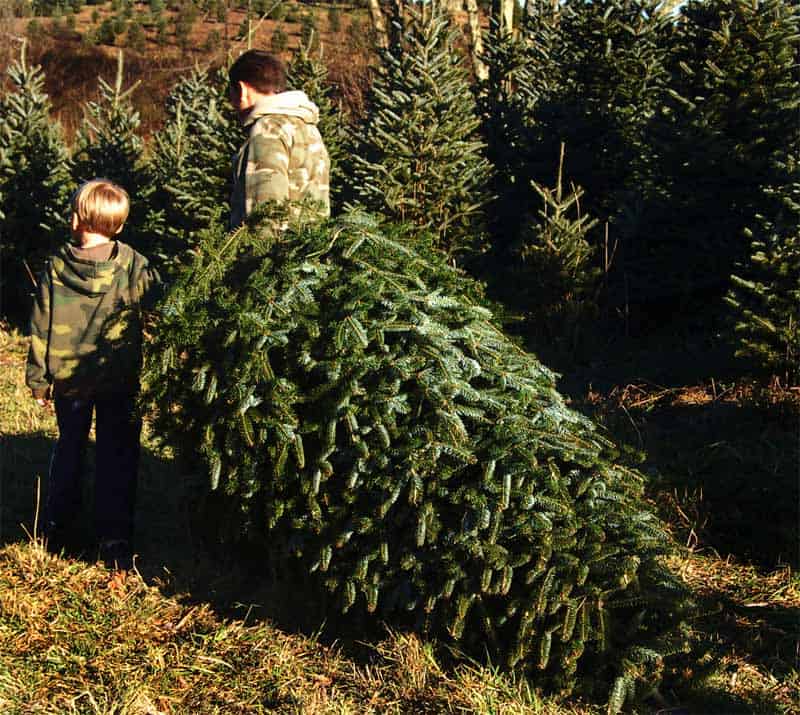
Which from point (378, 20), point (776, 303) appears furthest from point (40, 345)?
point (378, 20)

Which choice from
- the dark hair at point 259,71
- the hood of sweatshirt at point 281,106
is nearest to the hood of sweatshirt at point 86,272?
the hood of sweatshirt at point 281,106

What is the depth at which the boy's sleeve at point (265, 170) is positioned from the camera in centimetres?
395

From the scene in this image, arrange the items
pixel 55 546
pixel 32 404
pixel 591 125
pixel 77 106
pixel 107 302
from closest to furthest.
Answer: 1. pixel 107 302
2. pixel 55 546
3. pixel 32 404
4. pixel 591 125
5. pixel 77 106

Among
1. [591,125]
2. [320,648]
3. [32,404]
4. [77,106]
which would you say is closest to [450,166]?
[591,125]

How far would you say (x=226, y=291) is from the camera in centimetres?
319

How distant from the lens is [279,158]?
4.01 m

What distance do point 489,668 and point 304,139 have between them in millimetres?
2600

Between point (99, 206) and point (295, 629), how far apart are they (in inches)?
74.4

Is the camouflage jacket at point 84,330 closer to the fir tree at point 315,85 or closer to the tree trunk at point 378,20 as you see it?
the fir tree at point 315,85

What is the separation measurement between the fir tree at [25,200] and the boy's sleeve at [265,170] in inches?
216

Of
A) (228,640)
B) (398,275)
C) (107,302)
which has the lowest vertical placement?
(228,640)

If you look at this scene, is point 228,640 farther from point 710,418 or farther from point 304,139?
point 710,418

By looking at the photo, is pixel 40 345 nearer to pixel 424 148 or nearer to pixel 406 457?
pixel 406 457

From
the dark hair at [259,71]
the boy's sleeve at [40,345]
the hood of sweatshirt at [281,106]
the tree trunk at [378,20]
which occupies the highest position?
the tree trunk at [378,20]
